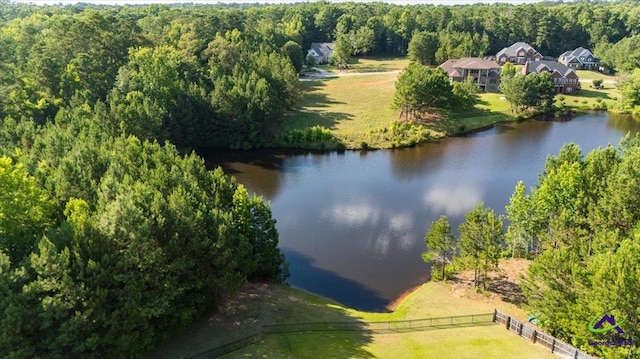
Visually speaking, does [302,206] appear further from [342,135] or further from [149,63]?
[149,63]

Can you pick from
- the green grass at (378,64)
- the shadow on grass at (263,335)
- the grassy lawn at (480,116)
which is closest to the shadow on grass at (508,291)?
the shadow on grass at (263,335)

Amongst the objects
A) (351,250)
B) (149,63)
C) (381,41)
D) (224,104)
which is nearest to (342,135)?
(224,104)

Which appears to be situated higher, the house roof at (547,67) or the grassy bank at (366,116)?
the house roof at (547,67)

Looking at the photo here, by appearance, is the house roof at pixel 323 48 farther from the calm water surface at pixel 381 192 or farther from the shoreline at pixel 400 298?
the shoreline at pixel 400 298

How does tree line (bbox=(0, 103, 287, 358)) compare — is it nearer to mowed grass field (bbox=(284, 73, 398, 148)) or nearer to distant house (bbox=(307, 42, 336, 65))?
mowed grass field (bbox=(284, 73, 398, 148))
